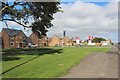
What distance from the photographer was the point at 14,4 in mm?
29438

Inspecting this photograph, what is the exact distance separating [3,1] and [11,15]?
2836 millimetres

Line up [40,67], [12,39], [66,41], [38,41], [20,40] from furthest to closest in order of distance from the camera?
[66,41], [38,41], [20,40], [12,39], [40,67]

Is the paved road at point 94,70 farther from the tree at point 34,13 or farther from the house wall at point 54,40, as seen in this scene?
the house wall at point 54,40

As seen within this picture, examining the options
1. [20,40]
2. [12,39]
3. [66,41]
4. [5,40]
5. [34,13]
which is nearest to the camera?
[34,13]

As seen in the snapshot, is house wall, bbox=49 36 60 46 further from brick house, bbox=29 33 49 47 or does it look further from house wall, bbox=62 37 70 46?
brick house, bbox=29 33 49 47

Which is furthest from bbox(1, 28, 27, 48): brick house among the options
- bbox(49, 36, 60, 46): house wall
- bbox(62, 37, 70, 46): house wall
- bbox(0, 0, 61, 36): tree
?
bbox(0, 0, 61, 36): tree

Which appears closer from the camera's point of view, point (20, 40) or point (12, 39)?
point (12, 39)

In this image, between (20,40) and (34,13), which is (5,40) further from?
(34,13)

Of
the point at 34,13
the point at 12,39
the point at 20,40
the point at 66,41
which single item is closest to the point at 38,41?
the point at 20,40

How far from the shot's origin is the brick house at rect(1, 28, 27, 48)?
10517 centimetres

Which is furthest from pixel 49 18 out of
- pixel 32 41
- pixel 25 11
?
pixel 32 41

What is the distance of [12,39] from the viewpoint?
10956 cm

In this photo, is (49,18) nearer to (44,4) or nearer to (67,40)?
(44,4)

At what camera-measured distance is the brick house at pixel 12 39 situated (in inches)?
4141
